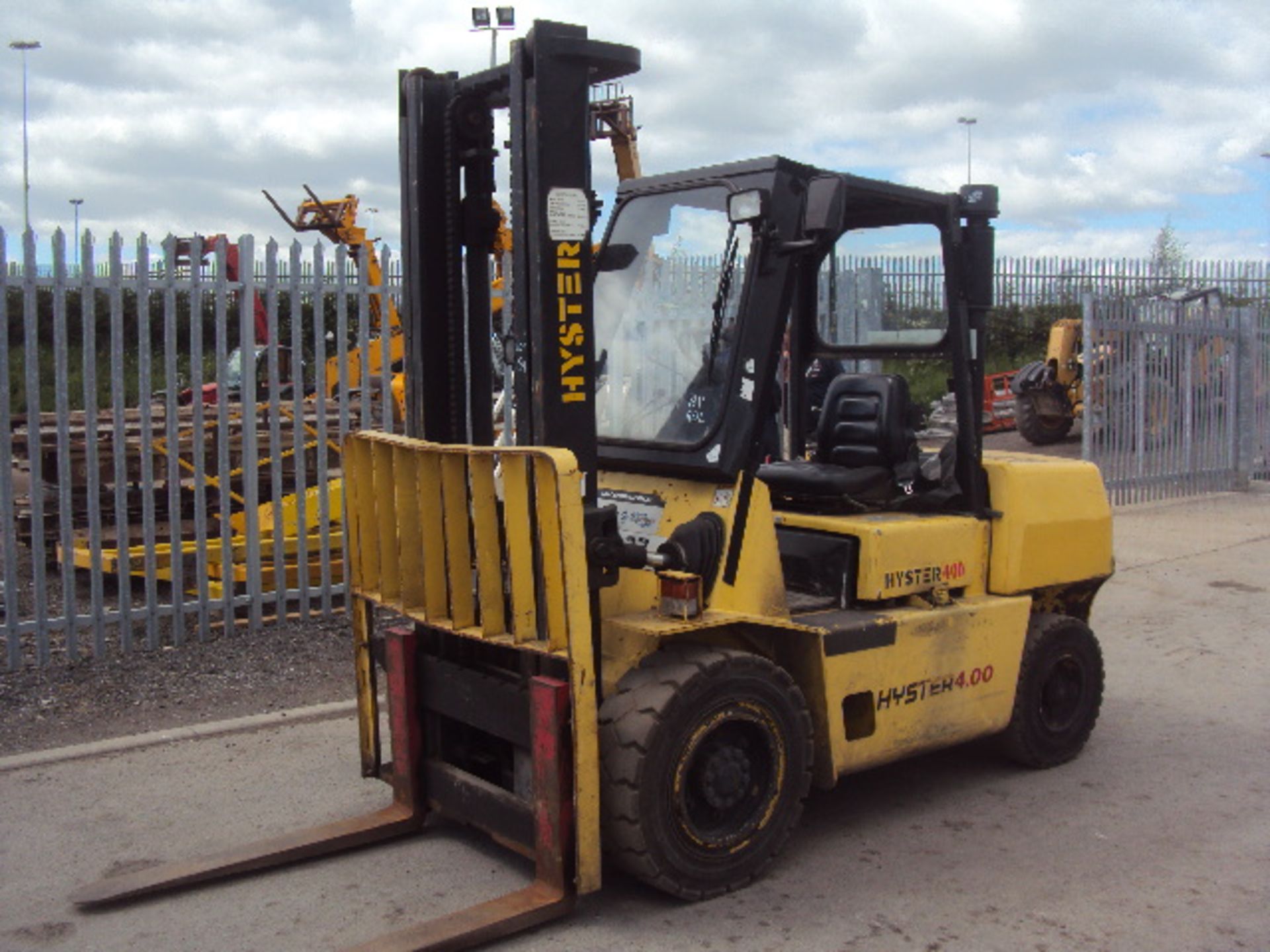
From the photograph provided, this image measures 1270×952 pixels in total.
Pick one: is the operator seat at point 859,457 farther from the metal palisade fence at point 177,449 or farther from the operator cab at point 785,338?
the metal palisade fence at point 177,449

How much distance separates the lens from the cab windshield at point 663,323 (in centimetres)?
478

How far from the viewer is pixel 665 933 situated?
13.5 feet

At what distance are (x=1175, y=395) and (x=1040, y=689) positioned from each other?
991 centimetres

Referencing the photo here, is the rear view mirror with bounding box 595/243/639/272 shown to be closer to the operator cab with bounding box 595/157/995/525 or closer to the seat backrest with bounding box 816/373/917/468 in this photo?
the operator cab with bounding box 595/157/995/525

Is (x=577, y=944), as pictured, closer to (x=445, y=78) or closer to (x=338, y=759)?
(x=338, y=759)

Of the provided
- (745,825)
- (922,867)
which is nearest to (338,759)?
(745,825)

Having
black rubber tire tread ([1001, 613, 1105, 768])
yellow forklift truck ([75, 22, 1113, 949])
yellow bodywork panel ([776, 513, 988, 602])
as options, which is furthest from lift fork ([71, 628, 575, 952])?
black rubber tire tread ([1001, 613, 1105, 768])

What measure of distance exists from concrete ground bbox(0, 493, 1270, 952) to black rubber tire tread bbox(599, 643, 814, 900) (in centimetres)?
13

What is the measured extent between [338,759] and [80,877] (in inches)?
56.0

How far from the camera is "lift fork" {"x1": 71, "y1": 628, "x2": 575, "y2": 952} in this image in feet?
13.1

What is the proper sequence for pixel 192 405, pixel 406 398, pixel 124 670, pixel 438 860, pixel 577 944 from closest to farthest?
1. pixel 577 944
2. pixel 438 860
3. pixel 406 398
4. pixel 124 670
5. pixel 192 405

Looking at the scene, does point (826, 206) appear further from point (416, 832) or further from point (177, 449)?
point (177, 449)

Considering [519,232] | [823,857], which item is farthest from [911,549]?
[519,232]

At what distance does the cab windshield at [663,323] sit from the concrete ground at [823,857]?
5.61 ft
